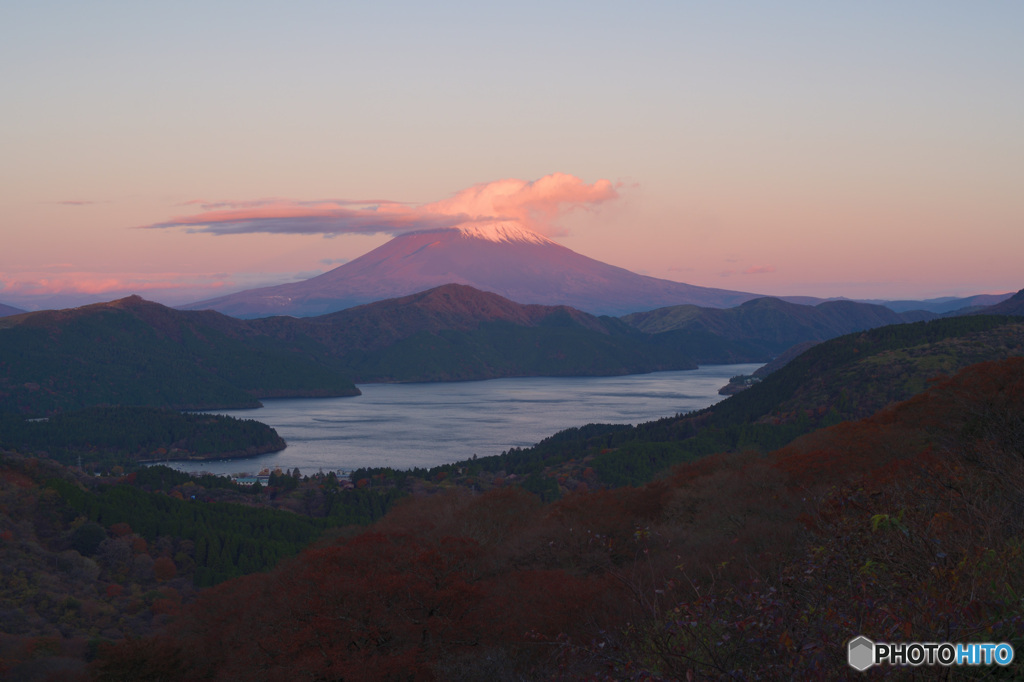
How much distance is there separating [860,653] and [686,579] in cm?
762

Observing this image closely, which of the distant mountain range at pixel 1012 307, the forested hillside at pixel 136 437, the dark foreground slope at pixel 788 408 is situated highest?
the distant mountain range at pixel 1012 307

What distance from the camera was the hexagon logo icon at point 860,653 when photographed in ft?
16.9

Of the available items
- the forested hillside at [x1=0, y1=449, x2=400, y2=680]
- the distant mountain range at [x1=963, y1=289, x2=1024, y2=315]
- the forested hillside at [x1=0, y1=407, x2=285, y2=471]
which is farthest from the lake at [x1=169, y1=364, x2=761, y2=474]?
the distant mountain range at [x1=963, y1=289, x2=1024, y2=315]

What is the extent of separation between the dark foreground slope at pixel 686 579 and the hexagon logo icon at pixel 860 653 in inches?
5.2

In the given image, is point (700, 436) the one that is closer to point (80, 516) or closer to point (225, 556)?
point (225, 556)

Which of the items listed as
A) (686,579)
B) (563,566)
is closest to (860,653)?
Answer: (686,579)

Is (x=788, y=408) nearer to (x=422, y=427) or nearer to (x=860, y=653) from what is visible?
(x=422, y=427)

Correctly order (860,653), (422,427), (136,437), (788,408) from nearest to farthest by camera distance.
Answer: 1. (860,653)
2. (788,408)
3. (136,437)
4. (422,427)

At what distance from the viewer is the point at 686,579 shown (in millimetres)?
12570

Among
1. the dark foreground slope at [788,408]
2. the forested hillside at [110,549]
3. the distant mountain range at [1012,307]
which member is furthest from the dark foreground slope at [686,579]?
the distant mountain range at [1012,307]

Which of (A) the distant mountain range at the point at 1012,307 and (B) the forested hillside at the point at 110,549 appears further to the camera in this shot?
(A) the distant mountain range at the point at 1012,307

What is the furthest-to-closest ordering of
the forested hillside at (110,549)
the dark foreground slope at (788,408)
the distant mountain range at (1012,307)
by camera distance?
1. the distant mountain range at (1012,307)
2. the dark foreground slope at (788,408)
3. the forested hillside at (110,549)

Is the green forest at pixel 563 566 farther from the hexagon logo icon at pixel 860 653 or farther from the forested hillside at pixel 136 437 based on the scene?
the forested hillside at pixel 136 437

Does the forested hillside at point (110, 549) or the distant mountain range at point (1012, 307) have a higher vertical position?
the distant mountain range at point (1012, 307)
